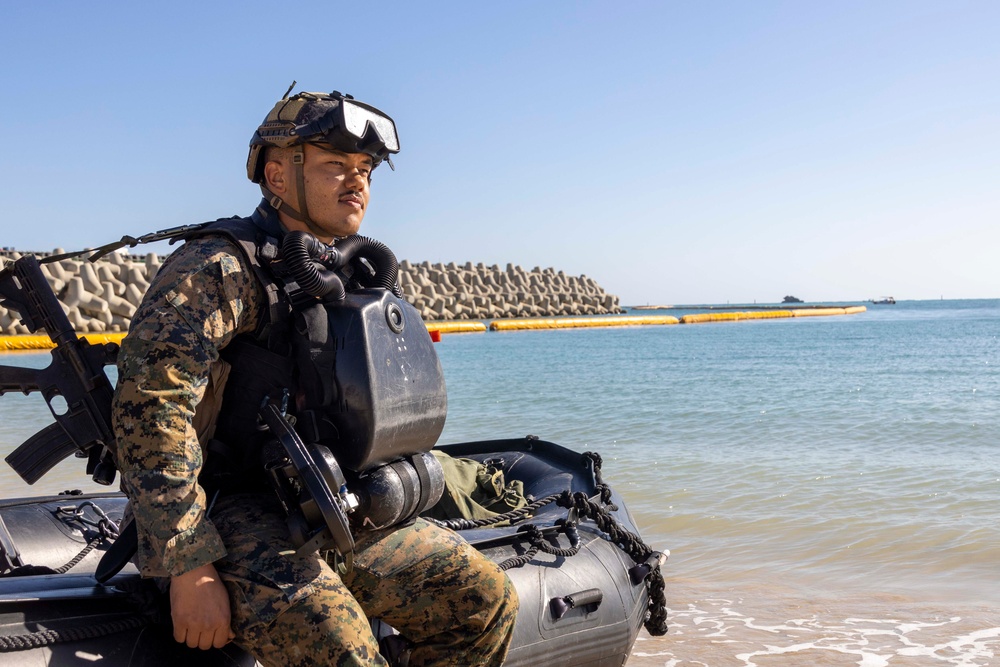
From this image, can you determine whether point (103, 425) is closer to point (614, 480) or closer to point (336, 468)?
point (336, 468)

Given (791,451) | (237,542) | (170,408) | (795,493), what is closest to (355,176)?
(170,408)

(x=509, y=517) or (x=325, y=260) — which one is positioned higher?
(x=325, y=260)

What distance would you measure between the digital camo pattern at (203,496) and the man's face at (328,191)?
0.25 metres

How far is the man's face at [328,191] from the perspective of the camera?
7.28 ft

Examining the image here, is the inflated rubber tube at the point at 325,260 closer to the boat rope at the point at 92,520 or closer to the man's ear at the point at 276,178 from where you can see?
the man's ear at the point at 276,178

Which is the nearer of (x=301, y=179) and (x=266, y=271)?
(x=266, y=271)

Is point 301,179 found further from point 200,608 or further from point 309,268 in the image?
point 200,608

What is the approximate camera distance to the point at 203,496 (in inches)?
74.1

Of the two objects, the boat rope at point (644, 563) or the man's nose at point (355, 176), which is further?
the boat rope at point (644, 563)

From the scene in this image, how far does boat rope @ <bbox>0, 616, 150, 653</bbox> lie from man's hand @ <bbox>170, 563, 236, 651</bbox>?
0.23 meters

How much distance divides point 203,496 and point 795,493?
589cm

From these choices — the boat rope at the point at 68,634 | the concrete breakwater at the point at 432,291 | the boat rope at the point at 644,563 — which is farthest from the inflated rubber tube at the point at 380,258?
the concrete breakwater at the point at 432,291

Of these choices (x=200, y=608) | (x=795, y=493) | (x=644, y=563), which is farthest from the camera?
(x=795, y=493)

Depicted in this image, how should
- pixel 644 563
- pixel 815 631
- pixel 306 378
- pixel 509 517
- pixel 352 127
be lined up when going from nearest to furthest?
pixel 306 378, pixel 352 127, pixel 644 563, pixel 509 517, pixel 815 631
